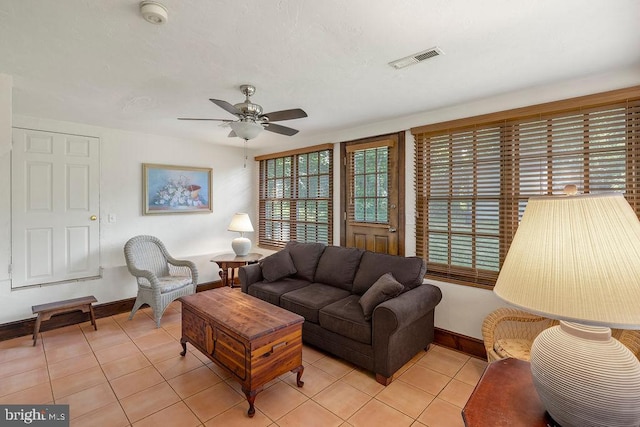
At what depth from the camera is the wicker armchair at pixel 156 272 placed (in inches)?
141

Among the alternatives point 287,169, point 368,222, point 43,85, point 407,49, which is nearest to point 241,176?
point 287,169

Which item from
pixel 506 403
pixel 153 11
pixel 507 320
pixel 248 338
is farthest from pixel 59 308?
pixel 507 320

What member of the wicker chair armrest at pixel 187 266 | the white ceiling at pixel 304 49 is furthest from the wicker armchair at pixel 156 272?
the white ceiling at pixel 304 49

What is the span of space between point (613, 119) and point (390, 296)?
7.27ft

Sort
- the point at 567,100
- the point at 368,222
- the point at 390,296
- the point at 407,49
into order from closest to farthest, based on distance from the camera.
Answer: the point at 407,49 < the point at 567,100 < the point at 390,296 < the point at 368,222

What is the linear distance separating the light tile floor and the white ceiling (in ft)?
8.14

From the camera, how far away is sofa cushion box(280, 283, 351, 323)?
2.97m

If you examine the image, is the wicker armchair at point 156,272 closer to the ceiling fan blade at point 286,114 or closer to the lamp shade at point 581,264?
the ceiling fan blade at point 286,114

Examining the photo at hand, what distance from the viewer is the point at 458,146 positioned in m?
3.07

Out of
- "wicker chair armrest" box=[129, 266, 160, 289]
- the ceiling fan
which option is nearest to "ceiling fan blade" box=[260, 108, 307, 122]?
the ceiling fan

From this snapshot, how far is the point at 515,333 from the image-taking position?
2.72 m

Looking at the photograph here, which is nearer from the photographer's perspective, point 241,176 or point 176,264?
point 176,264

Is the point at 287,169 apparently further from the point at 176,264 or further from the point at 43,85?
the point at 43,85

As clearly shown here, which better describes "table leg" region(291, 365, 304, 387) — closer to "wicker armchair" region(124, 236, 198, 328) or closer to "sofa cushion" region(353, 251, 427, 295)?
"sofa cushion" region(353, 251, 427, 295)
